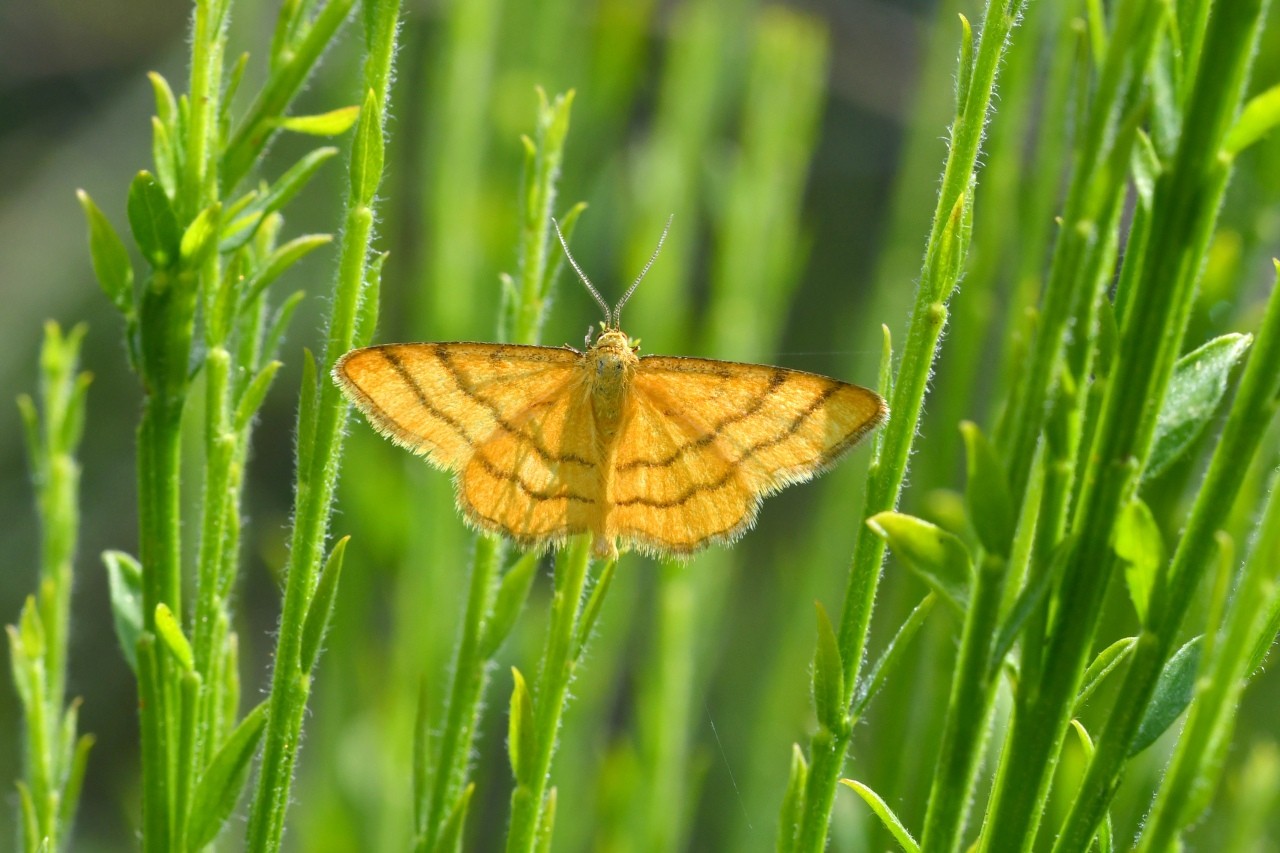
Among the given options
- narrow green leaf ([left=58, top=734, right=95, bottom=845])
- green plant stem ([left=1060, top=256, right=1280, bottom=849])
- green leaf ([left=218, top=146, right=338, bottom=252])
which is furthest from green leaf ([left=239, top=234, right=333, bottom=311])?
green plant stem ([left=1060, top=256, right=1280, bottom=849])

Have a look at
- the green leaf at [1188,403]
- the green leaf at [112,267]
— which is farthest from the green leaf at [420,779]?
the green leaf at [1188,403]

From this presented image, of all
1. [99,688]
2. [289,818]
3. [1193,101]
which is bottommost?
[99,688]

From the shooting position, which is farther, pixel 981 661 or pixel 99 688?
pixel 99 688

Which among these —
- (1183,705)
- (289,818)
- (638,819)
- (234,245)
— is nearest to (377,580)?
(289,818)

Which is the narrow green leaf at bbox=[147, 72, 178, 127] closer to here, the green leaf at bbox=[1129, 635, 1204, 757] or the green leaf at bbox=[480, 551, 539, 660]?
the green leaf at bbox=[480, 551, 539, 660]

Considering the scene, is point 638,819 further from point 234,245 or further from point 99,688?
point 99,688

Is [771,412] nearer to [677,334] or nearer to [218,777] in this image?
[677,334]

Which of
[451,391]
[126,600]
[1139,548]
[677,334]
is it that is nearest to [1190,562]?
[1139,548]

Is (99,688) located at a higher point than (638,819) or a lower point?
lower
